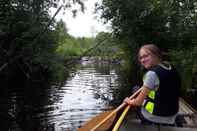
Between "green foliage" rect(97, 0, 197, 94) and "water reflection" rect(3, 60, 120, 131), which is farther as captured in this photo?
"green foliage" rect(97, 0, 197, 94)

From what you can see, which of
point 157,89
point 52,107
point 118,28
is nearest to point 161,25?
point 118,28

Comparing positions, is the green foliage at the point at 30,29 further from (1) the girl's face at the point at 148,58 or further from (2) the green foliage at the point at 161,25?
(1) the girl's face at the point at 148,58

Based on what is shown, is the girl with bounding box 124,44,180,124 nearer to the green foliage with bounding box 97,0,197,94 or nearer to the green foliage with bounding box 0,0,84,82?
the green foliage with bounding box 97,0,197,94

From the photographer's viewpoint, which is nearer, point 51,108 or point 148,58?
point 148,58

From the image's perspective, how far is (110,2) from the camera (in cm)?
2548

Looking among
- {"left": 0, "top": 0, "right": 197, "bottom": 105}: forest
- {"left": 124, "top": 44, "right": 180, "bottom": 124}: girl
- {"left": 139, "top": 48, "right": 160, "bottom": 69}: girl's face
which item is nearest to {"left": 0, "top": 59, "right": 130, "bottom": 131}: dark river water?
{"left": 0, "top": 0, "right": 197, "bottom": 105}: forest

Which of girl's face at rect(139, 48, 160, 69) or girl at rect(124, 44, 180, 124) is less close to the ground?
girl's face at rect(139, 48, 160, 69)

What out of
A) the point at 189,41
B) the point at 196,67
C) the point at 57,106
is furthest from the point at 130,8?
the point at 57,106

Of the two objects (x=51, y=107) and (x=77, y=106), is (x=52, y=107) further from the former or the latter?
(x=77, y=106)

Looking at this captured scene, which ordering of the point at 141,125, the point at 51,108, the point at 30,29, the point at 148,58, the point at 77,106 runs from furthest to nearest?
1. the point at 30,29
2. the point at 77,106
3. the point at 51,108
4. the point at 141,125
5. the point at 148,58

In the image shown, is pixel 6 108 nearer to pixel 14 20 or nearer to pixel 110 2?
pixel 14 20

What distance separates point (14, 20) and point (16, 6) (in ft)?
3.06

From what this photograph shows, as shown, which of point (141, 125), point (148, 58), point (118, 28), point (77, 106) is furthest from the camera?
point (118, 28)

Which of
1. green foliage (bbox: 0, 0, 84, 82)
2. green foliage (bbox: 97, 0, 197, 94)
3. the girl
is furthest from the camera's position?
green foliage (bbox: 97, 0, 197, 94)
